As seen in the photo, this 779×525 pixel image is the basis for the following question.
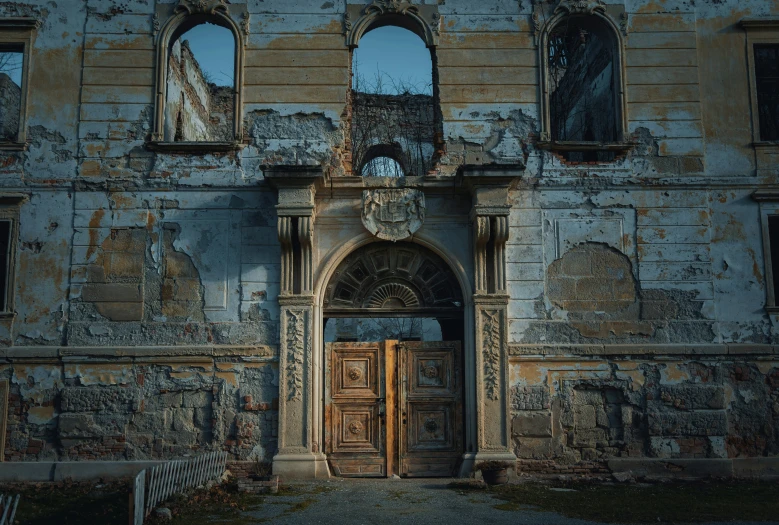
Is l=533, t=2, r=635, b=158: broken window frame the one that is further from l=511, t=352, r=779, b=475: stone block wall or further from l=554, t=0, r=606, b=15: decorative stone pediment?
l=511, t=352, r=779, b=475: stone block wall

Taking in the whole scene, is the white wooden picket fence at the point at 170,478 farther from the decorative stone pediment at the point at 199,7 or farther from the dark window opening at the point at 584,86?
the dark window opening at the point at 584,86

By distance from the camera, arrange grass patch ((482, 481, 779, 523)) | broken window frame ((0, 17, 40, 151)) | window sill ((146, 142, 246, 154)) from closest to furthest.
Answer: grass patch ((482, 481, 779, 523))
window sill ((146, 142, 246, 154))
broken window frame ((0, 17, 40, 151))

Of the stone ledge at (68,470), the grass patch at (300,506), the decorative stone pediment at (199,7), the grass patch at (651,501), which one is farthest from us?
the decorative stone pediment at (199,7)

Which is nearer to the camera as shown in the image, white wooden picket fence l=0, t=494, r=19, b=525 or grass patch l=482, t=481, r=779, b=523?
white wooden picket fence l=0, t=494, r=19, b=525

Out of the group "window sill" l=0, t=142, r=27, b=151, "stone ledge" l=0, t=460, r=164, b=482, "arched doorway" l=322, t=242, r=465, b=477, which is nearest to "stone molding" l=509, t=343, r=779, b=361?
"arched doorway" l=322, t=242, r=465, b=477

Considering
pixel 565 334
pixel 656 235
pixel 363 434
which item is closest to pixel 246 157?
pixel 363 434

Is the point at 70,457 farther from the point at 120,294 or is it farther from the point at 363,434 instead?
the point at 363,434

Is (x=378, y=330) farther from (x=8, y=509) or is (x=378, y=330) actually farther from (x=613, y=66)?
(x=8, y=509)

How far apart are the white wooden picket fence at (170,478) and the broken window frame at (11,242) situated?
3694 millimetres

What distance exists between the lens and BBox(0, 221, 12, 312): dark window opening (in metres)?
11.9

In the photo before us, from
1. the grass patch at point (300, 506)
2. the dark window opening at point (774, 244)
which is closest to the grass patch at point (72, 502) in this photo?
the grass patch at point (300, 506)

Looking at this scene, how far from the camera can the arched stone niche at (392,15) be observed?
12500mm

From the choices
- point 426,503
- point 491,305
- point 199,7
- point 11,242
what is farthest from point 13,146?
point 426,503

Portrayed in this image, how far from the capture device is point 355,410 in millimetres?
11898
